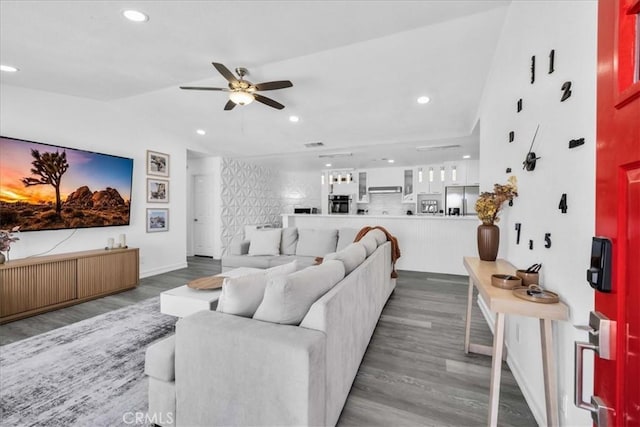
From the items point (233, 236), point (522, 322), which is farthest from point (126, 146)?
point (522, 322)

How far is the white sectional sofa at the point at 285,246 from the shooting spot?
4414mm

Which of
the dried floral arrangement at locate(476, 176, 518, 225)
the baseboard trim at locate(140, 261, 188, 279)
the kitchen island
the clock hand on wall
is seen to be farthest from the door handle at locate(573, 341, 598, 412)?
the baseboard trim at locate(140, 261, 188, 279)

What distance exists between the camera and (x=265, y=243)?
15.1ft

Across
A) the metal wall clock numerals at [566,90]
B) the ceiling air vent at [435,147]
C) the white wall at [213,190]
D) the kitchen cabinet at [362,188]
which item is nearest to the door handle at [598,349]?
the metal wall clock numerals at [566,90]

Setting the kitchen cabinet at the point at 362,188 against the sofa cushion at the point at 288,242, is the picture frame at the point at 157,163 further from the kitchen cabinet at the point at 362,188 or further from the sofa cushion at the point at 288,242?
the kitchen cabinet at the point at 362,188

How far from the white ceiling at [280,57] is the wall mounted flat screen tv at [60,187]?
88cm

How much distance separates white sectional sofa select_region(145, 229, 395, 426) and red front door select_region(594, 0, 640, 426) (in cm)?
96

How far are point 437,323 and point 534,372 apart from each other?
4.16 feet


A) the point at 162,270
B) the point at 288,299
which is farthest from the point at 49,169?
the point at 288,299

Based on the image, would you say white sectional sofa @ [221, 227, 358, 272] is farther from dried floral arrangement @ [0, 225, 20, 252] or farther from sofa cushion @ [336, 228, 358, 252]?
dried floral arrangement @ [0, 225, 20, 252]

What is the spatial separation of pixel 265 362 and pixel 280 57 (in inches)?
116

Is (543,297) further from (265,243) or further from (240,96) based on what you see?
(265,243)

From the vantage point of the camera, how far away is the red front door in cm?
51

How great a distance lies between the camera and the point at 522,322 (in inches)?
76.3
